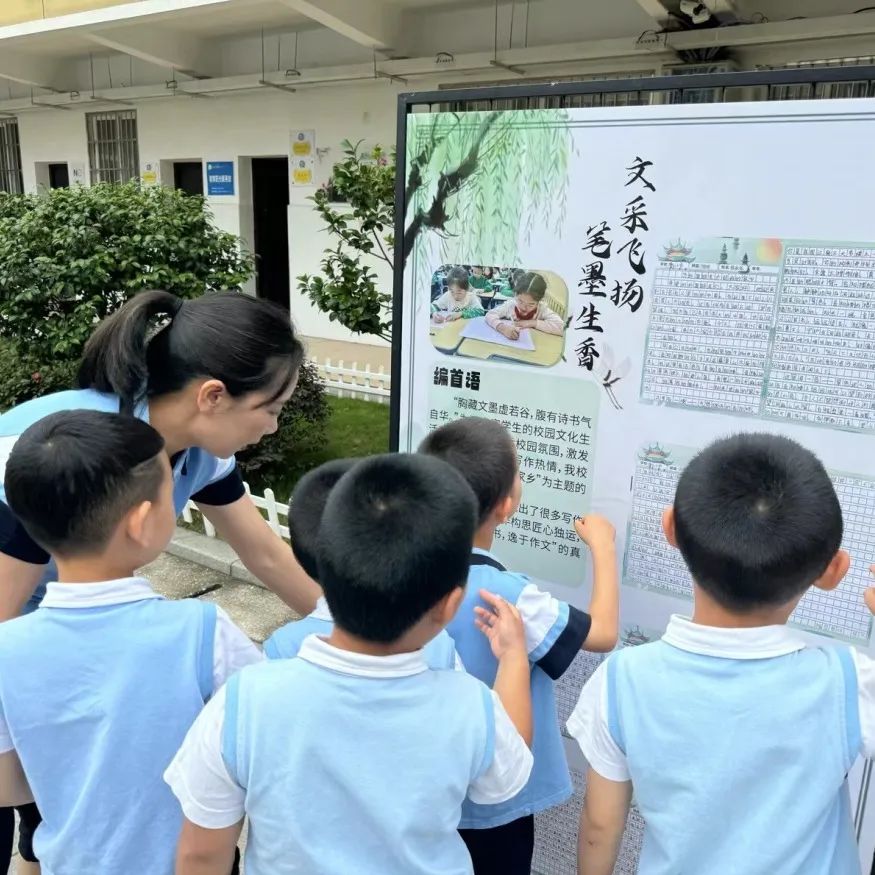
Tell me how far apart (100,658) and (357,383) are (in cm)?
560

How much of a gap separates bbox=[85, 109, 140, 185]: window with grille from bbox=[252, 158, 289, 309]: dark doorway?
6.00 ft

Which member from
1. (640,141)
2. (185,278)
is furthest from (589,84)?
(185,278)

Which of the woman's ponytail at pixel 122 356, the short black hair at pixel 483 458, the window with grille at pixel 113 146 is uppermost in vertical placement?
the window with grille at pixel 113 146

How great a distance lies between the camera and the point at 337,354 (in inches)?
315

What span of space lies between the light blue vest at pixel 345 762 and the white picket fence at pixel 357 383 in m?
5.46

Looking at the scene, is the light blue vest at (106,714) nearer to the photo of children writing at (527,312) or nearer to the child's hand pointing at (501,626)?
A: the child's hand pointing at (501,626)

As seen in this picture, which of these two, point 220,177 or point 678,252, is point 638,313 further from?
point 220,177

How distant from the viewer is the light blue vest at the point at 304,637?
115 cm

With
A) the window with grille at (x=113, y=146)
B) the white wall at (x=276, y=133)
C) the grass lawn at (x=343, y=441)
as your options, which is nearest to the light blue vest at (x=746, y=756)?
the grass lawn at (x=343, y=441)

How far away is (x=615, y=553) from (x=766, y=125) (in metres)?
0.85

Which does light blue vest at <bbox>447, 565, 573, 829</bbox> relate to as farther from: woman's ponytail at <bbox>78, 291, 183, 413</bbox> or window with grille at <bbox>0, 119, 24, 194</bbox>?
window with grille at <bbox>0, 119, 24, 194</bbox>

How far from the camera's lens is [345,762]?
0.92m

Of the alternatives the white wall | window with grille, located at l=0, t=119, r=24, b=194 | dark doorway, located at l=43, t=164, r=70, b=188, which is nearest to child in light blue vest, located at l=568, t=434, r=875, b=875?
the white wall

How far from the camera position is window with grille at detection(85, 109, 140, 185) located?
964 cm
